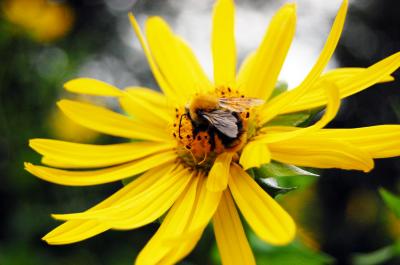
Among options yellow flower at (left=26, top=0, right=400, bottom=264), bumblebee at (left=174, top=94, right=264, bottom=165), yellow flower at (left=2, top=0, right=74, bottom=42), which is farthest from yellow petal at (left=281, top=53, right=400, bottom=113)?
yellow flower at (left=2, top=0, right=74, bottom=42)

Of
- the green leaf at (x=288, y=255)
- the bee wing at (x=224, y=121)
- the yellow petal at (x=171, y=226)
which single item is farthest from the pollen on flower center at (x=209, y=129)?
the green leaf at (x=288, y=255)

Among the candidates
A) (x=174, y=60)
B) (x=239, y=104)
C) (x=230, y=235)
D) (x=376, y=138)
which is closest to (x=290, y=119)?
(x=239, y=104)

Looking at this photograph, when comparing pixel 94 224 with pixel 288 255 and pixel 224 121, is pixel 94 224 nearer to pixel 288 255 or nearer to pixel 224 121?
pixel 224 121

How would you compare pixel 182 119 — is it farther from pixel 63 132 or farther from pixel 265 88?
pixel 63 132

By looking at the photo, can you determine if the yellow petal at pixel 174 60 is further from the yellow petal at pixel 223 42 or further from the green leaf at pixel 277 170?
the green leaf at pixel 277 170

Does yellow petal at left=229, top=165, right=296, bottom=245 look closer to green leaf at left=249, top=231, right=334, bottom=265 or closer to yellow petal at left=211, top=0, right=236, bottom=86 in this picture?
green leaf at left=249, top=231, right=334, bottom=265

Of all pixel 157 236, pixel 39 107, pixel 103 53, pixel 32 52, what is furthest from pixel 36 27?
pixel 157 236
